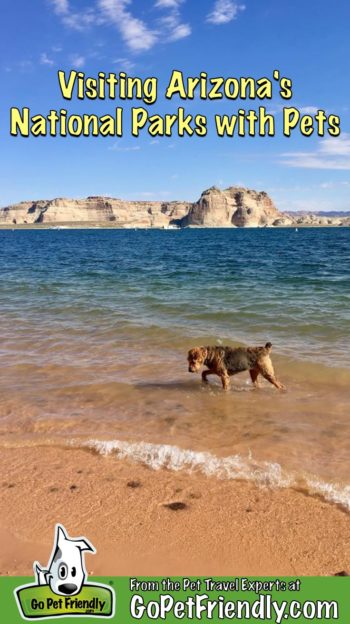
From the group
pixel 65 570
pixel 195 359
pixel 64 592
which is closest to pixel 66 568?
pixel 65 570

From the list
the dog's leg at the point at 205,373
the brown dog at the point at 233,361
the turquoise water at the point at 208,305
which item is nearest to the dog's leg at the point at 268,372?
the brown dog at the point at 233,361

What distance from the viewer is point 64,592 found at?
9.15ft

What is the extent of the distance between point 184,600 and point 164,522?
0.91m

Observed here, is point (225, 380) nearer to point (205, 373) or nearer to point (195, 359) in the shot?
point (205, 373)

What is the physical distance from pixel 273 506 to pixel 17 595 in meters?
2.25

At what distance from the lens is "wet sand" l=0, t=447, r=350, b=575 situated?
333 centimetres

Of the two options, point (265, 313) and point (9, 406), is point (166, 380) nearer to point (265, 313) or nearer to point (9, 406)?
point (9, 406)

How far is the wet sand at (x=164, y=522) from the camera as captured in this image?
10.9ft

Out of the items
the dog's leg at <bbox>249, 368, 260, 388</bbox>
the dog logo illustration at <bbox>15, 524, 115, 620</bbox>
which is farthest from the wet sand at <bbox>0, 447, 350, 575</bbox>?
the dog's leg at <bbox>249, 368, 260, 388</bbox>

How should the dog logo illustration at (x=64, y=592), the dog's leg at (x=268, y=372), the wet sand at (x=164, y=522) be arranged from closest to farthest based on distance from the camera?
the dog logo illustration at (x=64, y=592) < the wet sand at (x=164, y=522) < the dog's leg at (x=268, y=372)

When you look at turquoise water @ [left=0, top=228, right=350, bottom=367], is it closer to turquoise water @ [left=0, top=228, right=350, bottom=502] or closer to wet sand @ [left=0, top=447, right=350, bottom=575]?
turquoise water @ [left=0, top=228, right=350, bottom=502]

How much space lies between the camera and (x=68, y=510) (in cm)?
402

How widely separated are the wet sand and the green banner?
18 cm

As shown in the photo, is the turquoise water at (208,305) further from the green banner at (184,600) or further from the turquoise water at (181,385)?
the green banner at (184,600)
